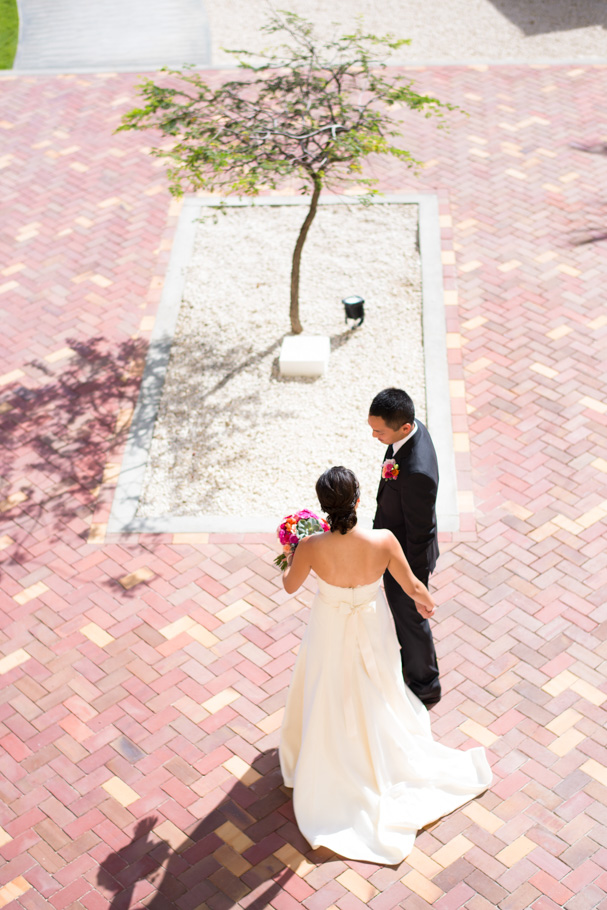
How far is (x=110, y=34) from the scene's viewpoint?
12.5m

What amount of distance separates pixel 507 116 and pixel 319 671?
802 cm

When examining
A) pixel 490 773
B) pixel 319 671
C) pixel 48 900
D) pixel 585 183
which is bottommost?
pixel 48 900

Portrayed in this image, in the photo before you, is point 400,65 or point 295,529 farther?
point 400,65

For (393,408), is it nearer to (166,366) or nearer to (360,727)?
(360,727)

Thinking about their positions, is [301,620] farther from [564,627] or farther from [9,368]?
[9,368]

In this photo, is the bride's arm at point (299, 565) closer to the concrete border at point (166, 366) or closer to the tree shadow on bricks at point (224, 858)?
the tree shadow on bricks at point (224, 858)

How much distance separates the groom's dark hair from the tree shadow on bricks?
1.99 m

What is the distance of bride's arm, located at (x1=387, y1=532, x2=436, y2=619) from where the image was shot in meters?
3.87

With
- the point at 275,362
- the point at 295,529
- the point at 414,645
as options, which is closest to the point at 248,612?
the point at 414,645

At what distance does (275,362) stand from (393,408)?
3.39 meters

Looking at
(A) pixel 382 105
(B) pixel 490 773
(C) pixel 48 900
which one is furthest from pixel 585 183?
(C) pixel 48 900

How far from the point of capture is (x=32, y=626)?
5496mm

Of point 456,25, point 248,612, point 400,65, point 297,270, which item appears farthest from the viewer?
point 456,25

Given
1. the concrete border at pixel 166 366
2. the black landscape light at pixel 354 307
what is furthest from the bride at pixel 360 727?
the black landscape light at pixel 354 307
